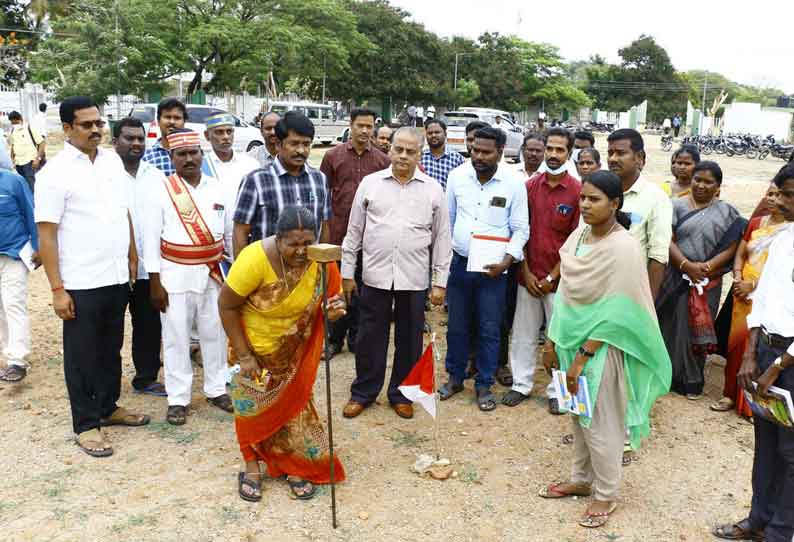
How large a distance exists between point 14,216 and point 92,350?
1.64m

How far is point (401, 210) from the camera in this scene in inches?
173

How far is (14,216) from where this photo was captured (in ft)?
16.4

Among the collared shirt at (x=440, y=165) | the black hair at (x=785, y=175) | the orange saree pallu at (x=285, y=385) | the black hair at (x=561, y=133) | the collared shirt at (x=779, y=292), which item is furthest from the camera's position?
the collared shirt at (x=440, y=165)

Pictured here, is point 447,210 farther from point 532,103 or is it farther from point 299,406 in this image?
point 532,103

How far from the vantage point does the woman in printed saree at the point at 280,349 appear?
10.8ft

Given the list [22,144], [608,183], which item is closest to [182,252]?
[608,183]

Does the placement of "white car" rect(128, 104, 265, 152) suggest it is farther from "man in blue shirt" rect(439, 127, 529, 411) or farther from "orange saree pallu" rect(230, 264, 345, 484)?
"orange saree pallu" rect(230, 264, 345, 484)

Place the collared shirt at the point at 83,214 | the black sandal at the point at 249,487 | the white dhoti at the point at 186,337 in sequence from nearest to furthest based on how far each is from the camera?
the black sandal at the point at 249,487, the collared shirt at the point at 83,214, the white dhoti at the point at 186,337

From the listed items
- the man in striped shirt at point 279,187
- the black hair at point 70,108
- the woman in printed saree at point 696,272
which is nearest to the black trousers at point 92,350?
the man in striped shirt at point 279,187

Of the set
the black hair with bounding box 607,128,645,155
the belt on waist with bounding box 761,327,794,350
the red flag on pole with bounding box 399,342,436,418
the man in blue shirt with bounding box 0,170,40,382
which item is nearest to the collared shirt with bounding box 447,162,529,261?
the black hair with bounding box 607,128,645,155

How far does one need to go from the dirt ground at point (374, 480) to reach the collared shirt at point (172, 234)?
0.95 meters

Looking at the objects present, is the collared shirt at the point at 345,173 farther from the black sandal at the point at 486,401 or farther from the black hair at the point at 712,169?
the black hair at the point at 712,169

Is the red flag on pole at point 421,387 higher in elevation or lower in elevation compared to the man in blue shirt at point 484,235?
lower

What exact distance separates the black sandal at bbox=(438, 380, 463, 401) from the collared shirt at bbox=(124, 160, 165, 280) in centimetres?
231
